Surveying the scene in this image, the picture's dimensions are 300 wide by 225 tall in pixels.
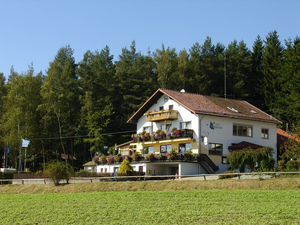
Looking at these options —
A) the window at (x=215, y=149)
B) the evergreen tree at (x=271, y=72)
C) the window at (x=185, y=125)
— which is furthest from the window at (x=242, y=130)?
the evergreen tree at (x=271, y=72)

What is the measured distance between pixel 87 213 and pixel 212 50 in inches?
2151

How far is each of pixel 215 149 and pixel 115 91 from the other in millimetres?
30047

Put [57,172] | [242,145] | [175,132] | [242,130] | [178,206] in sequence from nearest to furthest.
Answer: [178,206] → [57,172] → [242,145] → [175,132] → [242,130]

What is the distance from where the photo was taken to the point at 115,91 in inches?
2721

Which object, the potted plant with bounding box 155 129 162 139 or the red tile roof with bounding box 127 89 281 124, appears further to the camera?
the potted plant with bounding box 155 129 162 139

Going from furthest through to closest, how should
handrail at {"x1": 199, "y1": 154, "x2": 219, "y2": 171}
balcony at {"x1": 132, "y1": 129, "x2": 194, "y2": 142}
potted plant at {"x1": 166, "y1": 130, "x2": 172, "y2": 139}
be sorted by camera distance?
potted plant at {"x1": 166, "y1": 130, "x2": 172, "y2": 139}
balcony at {"x1": 132, "y1": 129, "x2": 194, "y2": 142}
handrail at {"x1": 199, "y1": 154, "x2": 219, "y2": 171}

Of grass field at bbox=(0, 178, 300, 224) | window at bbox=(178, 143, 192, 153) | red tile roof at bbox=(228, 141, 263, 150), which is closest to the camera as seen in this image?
grass field at bbox=(0, 178, 300, 224)

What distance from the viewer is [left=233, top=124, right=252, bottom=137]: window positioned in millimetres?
44625

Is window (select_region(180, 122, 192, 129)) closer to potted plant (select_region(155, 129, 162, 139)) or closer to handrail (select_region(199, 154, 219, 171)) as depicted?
potted plant (select_region(155, 129, 162, 139))

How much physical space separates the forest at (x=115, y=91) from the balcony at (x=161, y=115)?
37.1 feet

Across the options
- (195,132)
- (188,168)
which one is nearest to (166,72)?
(195,132)

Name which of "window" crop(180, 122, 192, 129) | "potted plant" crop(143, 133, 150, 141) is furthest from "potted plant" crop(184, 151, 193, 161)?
"potted plant" crop(143, 133, 150, 141)

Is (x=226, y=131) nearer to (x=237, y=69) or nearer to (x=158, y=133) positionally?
(x=158, y=133)

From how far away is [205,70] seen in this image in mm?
66062
